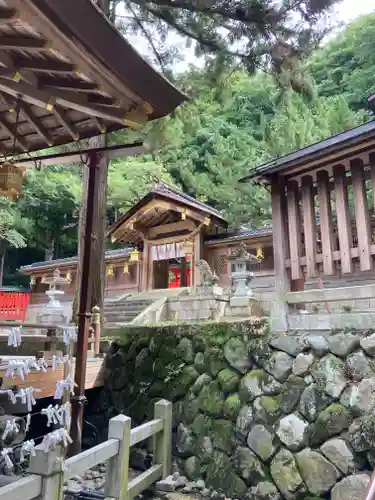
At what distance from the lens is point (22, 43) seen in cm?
251

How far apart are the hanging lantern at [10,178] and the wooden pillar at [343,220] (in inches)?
230

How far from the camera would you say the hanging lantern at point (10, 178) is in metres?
3.88

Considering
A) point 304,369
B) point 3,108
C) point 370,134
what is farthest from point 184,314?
point 3,108

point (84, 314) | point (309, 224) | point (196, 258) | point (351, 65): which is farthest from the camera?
point (351, 65)

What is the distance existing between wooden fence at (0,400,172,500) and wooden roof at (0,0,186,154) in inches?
115

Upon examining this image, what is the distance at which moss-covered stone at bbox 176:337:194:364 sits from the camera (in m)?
7.52

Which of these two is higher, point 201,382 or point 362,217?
point 362,217

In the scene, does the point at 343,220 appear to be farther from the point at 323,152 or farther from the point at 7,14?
the point at 7,14

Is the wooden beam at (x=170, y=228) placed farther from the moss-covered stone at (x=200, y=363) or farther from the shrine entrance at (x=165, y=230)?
the moss-covered stone at (x=200, y=363)

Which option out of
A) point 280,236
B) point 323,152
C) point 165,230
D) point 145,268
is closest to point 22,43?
point 323,152

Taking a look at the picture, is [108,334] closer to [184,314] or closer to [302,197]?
[184,314]

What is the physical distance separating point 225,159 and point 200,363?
12243mm

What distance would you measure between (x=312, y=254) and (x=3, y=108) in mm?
6091

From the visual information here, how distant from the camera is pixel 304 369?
601 centimetres
